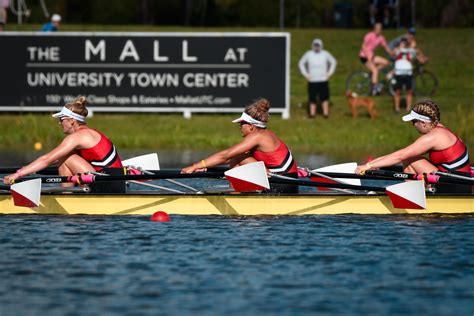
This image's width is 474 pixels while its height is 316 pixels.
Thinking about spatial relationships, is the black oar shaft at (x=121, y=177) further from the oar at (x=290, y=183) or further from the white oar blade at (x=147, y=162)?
the white oar blade at (x=147, y=162)

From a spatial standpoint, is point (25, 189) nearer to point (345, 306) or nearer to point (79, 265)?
point (79, 265)

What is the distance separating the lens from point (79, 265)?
44.7 feet

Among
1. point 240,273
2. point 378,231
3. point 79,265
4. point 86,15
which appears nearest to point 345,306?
point 240,273

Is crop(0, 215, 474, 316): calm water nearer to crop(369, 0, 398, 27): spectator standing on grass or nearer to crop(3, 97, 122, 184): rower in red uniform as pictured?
crop(3, 97, 122, 184): rower in red uniform

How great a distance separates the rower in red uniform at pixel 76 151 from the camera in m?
16.7

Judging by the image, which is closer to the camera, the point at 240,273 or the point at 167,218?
the point at 240,273

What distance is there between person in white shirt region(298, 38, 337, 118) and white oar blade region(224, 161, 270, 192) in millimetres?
13656

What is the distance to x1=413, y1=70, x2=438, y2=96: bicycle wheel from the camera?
33.2 meters

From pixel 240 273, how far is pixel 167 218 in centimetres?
357

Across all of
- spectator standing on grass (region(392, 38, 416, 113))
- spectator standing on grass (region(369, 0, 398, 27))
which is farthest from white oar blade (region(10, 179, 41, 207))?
spectator standing on grass (region(369, 0, 398, 27))

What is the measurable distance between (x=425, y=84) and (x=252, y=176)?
743 inches

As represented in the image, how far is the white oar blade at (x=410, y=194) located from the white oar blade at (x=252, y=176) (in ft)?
5.28

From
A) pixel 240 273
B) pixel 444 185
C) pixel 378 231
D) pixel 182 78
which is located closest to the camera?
pixel 240 273

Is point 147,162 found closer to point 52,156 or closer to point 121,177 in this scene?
point 121,177
